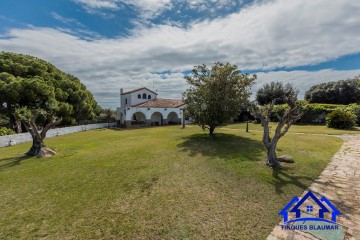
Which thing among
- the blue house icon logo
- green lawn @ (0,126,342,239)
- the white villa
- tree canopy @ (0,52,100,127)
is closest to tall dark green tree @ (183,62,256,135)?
green lawn @ (0,126,342,239)

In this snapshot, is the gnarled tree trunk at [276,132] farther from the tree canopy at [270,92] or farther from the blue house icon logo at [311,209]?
the tree canopy at [270,92]

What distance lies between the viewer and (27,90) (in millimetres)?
19484

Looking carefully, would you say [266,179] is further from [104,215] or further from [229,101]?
[229,101]

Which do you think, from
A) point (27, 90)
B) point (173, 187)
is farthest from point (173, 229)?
point (27, 90)

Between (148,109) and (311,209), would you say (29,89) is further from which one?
(311,209)

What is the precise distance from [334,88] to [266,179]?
39.9 metres

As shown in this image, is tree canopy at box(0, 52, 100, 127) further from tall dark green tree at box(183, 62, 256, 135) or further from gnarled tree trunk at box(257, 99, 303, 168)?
gnarled tree trunk at box(257, 99, 303, 168)

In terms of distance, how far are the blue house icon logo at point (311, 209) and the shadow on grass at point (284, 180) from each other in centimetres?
72

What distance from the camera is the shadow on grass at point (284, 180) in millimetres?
6469

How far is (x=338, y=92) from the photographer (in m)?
37.2

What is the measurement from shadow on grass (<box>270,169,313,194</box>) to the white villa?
2703 centimetres

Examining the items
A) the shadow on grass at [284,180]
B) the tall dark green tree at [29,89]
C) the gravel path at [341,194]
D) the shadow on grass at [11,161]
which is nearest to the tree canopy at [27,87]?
the tall dark green tree at [29,89]

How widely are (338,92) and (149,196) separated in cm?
4424

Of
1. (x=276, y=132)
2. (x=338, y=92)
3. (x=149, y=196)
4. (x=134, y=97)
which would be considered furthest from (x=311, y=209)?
(x=338, y=92)
